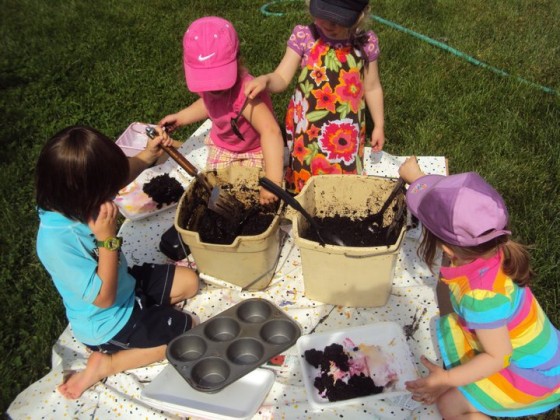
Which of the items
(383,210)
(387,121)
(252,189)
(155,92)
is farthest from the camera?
(155,92)

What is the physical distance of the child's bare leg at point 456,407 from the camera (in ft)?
4.31

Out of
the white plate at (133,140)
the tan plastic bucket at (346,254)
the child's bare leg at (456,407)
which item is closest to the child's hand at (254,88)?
the tan plastic bucket at (346,254)

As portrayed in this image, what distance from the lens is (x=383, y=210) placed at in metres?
1.59

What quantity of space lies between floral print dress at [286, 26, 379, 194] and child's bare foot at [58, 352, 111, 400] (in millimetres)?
1012

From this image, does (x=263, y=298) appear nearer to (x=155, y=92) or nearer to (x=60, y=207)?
(x=60, y=207)

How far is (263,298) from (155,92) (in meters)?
1.83

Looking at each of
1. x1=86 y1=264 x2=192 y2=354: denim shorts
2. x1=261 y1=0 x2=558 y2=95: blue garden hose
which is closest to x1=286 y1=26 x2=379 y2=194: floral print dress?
x1=86 y1=264 x2=192 y2=354: denim shorts

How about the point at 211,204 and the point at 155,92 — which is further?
the point at 155,92

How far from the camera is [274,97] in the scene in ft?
9.25

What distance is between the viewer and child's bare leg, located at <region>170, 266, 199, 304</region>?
1.68 meters

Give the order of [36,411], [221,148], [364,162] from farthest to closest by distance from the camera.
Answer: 1. [364,162]
2. [221,148]
3. [36,411]

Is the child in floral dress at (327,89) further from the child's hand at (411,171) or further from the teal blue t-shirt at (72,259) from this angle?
the teal blue t-shirt at (72,259)

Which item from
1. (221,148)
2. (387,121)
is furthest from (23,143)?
(387,121)

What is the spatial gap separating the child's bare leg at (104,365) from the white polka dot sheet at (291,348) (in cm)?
2
